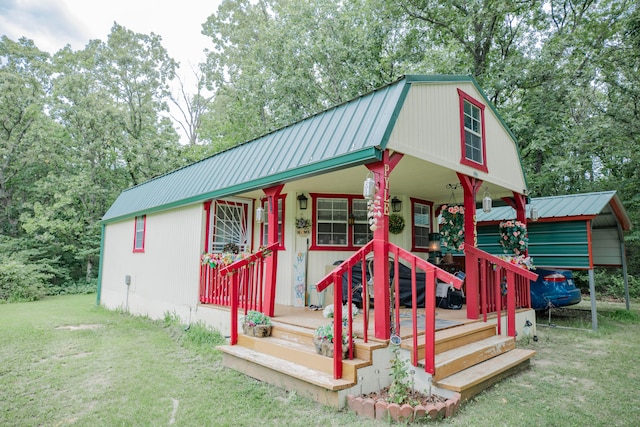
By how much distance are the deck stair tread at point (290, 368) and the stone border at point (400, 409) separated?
0.20m

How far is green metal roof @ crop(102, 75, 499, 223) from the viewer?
A: 171 inches

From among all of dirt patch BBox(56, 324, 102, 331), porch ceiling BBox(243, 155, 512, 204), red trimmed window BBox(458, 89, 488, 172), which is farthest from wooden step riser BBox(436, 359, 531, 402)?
dirt patch BBox(56, 324, 102, 331)

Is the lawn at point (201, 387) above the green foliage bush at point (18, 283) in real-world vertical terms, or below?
below

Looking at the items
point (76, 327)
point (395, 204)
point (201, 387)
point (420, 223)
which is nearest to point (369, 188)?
point (201, 387)

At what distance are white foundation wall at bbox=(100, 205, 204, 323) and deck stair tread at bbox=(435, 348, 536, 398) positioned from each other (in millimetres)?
4976

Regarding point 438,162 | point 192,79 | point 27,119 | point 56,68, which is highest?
point 192,79

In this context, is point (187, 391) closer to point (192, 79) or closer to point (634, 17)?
point (634, 17)

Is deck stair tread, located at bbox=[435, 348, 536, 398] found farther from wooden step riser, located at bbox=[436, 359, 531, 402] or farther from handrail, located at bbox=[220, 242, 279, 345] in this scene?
handrail, located at bbox=[220, 242, 279, 345]

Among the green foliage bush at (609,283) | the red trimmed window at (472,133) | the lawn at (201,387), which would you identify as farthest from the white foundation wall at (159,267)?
the green foliage bush at (609,283)

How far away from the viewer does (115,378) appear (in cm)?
454

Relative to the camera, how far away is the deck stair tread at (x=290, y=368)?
3.56 m

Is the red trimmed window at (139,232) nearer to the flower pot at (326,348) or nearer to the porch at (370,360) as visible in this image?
the porch at (370,360)

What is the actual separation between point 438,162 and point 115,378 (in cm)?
497

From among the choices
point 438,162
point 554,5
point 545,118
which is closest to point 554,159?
point 545,118
